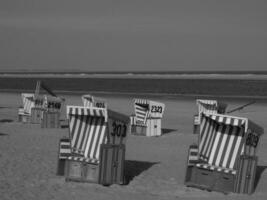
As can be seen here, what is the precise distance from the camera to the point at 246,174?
11336 millimetres

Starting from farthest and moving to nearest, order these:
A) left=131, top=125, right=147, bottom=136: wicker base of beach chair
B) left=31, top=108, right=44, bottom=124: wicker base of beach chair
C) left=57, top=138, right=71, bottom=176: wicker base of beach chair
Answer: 1. left=31, top=108, right=44, bottom=124: wicker base of beach chair
2. left=131, top=125, right=147, bottom=136: wicker base of beach chair
3. left=57, top=138, right=71, bottom=176: wicker base of beach chair

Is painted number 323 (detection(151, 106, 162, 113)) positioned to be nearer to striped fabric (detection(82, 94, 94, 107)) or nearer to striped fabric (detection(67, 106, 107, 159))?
striped fabric (detection(82, 94, 94, 107))

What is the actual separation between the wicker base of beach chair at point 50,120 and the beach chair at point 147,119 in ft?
9.61

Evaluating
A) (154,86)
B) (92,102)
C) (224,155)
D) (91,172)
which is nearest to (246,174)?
(224,155)

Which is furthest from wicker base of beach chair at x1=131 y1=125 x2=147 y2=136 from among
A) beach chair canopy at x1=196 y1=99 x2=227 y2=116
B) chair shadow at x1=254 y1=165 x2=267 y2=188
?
chair shadow at x1=254 y1=165 x2=267 y2=188

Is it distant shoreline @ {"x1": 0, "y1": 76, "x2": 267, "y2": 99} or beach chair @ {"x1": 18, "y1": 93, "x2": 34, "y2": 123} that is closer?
beach chair @ {"x1": 18, "y1": 93, "x2": 34, "y2": 123}

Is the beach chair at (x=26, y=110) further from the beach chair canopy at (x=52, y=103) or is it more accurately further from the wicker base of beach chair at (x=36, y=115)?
the beach chair canopy at (x=52, y=103)

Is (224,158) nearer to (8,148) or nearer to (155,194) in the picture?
(155,194)

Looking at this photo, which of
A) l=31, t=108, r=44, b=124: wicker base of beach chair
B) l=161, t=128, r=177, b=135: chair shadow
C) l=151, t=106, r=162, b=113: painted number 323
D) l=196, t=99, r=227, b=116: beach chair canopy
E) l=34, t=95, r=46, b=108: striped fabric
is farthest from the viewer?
l=34, t=95, r=46, b=108: striped fabric

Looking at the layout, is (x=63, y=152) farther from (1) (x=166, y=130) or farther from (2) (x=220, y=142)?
(1) (x=166, y=130)

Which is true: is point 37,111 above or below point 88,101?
below

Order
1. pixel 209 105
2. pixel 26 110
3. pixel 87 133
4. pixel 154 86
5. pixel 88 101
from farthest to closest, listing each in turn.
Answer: pixel 154 86 < pixel 26 110 < pixel 88 101 < pixel 209 105 < pixel 87 133

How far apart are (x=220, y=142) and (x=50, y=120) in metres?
11.1

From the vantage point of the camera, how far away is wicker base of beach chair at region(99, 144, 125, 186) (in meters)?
11.4
